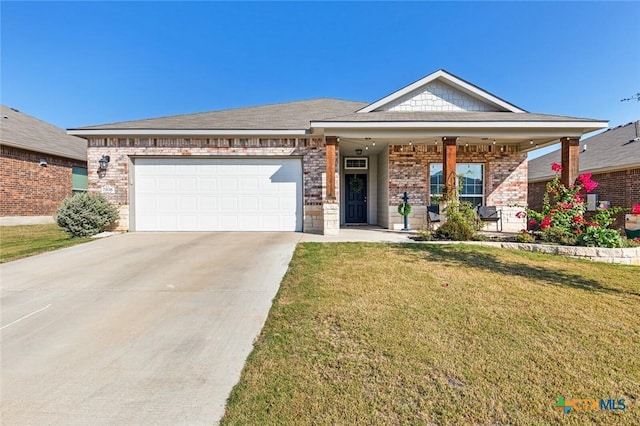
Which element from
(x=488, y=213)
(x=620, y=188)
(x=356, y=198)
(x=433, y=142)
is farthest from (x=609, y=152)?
(x=356, y=198)

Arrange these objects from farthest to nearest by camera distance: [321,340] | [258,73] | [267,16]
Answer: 1. [258,73]
2. [267,16]
3. [321,340]

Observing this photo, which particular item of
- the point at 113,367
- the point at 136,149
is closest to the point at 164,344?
the point at 113,367

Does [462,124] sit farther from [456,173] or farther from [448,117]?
[456,173]

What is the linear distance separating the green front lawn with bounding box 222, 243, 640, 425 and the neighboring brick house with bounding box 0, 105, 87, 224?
15.6m

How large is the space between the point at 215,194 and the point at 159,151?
231 centimetres

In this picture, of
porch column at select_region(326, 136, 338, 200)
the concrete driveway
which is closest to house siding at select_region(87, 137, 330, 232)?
porch column at select_region(326, 136, 338, 200)

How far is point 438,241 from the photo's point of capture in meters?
7.50

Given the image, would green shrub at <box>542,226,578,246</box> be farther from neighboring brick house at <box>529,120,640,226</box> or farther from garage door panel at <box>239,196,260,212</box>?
garage door panel at <box>239,196,260,212</box>

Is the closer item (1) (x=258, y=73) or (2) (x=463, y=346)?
(2) (x=463, y=346)

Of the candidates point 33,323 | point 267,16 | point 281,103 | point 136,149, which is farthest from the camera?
point 281,103

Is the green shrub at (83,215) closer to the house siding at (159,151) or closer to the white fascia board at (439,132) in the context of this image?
the house siding at (159,151)

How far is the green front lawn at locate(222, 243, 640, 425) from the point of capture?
1.75 meters

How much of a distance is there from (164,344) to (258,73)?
1791 centimetres

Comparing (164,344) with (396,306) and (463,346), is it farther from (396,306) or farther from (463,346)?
(463,346)
